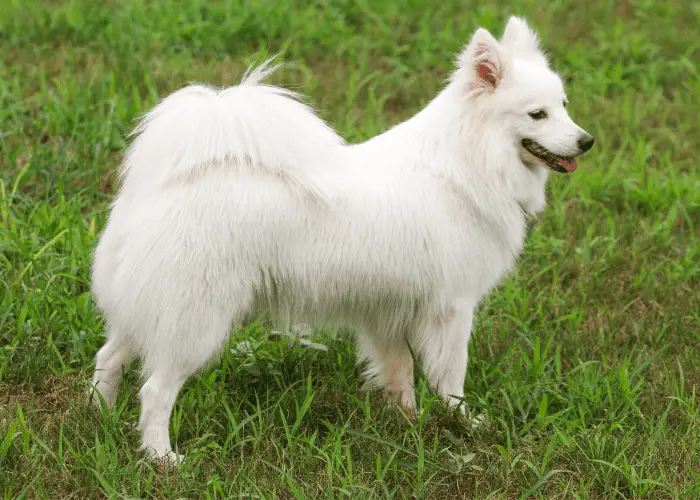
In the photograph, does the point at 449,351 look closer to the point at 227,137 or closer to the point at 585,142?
the point at 585,142

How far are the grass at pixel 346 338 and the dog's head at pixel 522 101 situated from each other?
1.02m

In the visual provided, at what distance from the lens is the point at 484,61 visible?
3369 millimetres

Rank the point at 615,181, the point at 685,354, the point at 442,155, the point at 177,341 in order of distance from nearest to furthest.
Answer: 1. the point at 177,341
2. the point at 442,155
3. the point at 685,354
4. the point at 615,181

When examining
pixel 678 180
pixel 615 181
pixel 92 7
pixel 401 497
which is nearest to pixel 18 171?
pixel 92 7

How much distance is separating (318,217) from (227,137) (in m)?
0.42

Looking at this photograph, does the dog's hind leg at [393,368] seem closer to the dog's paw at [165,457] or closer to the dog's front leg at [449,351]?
the dog's front leg at [449,351]

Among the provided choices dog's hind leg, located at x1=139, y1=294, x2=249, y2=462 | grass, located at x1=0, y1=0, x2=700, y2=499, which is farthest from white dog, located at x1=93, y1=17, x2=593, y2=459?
grass, located at x1=0, y1=0, x2=700, y2=499

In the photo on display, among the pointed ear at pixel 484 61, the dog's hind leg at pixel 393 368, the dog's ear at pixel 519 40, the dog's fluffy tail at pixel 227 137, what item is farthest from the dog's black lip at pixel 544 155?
the dog's hind leg at pixel 393 368

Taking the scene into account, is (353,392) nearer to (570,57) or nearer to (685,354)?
(685,354)

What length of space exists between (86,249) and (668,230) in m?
3.15

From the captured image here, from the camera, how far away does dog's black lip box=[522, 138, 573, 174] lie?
344cm

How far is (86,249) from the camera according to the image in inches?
173

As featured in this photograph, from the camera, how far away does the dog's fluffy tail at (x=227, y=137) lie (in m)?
3.18

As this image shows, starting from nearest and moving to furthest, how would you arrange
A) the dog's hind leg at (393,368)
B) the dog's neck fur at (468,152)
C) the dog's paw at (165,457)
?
1. the dog's paw at (165,457)
2. the dog's neck fur at (468,152)
3. the dog's hind leg at (393,368)
